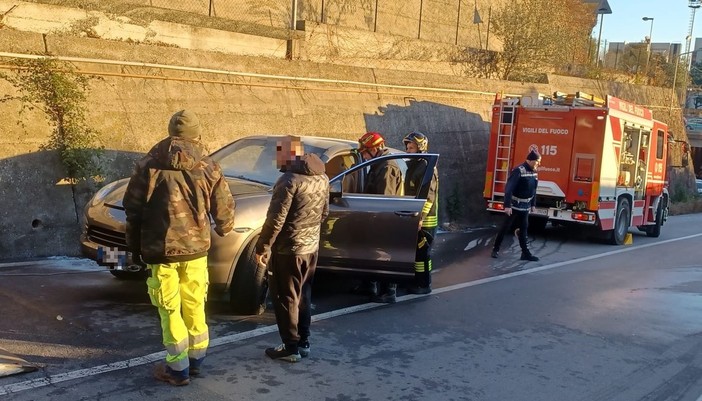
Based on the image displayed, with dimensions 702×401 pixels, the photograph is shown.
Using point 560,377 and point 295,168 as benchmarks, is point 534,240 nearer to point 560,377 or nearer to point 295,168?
point 560,377

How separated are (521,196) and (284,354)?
6.65 meters

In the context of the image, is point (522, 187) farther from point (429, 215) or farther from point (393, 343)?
point (393, 343)

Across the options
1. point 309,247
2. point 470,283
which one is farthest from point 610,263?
point 309,247

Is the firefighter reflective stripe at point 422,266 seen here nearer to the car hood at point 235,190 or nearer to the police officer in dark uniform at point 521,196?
the car hood at point 235,190

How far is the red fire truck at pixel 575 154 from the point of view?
12422mm

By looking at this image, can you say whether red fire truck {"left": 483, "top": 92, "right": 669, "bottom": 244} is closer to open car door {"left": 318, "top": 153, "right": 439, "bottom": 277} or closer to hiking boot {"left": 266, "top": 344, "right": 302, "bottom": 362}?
open car door {"left": 318, "top": 153, "right": 439, "bottom": 277}

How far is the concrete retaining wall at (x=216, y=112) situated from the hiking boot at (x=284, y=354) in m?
4.47

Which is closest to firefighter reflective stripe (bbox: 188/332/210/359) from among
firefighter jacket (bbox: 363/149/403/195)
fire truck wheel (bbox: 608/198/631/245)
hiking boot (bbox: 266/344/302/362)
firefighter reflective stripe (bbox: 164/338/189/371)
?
firefighter reflective stripe (bbox: 164/338/189/371)

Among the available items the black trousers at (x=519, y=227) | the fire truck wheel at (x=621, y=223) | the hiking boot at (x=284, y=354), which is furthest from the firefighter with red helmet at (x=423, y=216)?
the fire truck wheel at (x=621, y=223)

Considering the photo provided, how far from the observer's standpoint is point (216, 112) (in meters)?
10.5

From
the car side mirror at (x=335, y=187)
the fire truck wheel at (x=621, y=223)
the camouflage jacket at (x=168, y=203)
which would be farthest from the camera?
the fire truck wheel at (x=621, y=223)

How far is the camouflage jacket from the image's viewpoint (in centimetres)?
409

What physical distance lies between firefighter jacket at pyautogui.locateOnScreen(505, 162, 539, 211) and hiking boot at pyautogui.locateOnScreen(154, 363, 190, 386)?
24.0 feet

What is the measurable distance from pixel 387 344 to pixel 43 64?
5862mm
